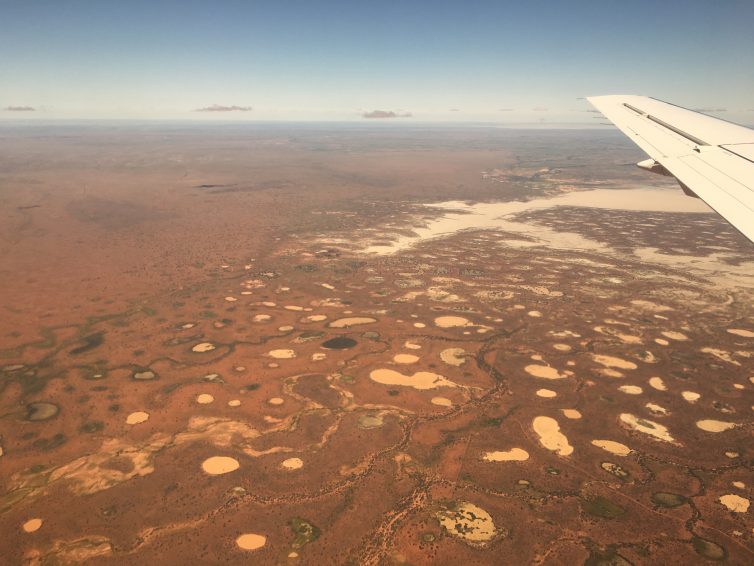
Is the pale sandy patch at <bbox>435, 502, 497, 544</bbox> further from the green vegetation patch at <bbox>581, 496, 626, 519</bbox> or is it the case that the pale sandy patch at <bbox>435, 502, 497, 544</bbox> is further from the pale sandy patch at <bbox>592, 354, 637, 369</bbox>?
the pale sandy patch at <bbox>592, 354, 637, 369</bbox>

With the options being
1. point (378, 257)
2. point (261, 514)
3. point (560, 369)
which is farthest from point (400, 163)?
point (261, 514)

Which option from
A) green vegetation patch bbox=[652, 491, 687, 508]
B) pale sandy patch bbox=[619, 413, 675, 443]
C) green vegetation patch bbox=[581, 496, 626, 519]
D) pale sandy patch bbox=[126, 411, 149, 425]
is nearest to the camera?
green vegetation patch bbox=[581, 496, 626, 519]

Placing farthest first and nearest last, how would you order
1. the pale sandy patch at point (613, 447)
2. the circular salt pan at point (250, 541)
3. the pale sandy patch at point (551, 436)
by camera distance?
the pale sandy patch at point (551, 436) → the pale sandy patch at point (613, 447) → the circular salt pan at point (250, 541)

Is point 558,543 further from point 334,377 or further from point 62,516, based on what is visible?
point 62,516

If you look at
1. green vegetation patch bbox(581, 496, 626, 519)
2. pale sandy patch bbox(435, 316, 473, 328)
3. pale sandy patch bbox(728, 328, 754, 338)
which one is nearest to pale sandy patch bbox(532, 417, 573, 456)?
green vegetation patch bbox(581, 496, 626, 519)

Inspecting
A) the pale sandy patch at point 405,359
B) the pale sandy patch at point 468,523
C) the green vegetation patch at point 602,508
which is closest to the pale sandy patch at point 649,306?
the pale sandy patch at point 405,359

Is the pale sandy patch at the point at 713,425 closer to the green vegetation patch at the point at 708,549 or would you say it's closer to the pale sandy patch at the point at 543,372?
the pale sandy patch at the point at 543,372

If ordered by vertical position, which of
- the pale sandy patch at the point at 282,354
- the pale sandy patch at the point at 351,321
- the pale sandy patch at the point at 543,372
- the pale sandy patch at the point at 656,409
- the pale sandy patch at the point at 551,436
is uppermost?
the pale sandy patch at the point at 351,321
